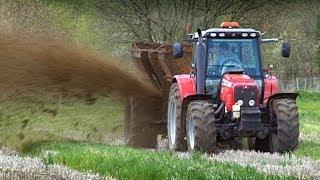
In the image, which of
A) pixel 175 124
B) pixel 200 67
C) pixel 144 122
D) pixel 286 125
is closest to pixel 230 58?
pixel 200 67

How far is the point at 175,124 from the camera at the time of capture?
10555 mm

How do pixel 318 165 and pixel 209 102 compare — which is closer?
pixel 318 165

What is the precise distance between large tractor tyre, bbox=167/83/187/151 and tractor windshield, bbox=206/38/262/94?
1.81 ft

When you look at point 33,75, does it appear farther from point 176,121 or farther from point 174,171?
point 174,171

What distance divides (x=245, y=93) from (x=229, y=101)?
25 cm

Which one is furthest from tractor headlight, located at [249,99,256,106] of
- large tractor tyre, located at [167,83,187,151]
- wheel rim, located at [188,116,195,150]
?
large tractor tyre, located at [167,83,187,151]

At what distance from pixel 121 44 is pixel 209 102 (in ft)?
72.8

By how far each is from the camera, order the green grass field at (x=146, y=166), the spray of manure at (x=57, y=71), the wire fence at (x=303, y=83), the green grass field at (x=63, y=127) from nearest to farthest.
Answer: the green grass field at (x=146, y=166) < the green grass field at (x=63, y=127) < the spray of manure at (x=57, y=71) < the wire fence at (x=303, y=83)

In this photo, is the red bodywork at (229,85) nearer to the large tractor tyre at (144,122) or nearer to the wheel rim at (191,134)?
the wheel rim at (191,134)

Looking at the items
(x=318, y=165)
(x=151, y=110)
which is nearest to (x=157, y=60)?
(x=151, y=110)

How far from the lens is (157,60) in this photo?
1259 centimetres

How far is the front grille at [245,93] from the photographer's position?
9.52m

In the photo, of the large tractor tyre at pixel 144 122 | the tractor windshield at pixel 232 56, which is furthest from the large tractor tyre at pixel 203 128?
the large tractor tyre at pixel 144 122

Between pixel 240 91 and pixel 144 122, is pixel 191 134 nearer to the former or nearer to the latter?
pixel 240 91
